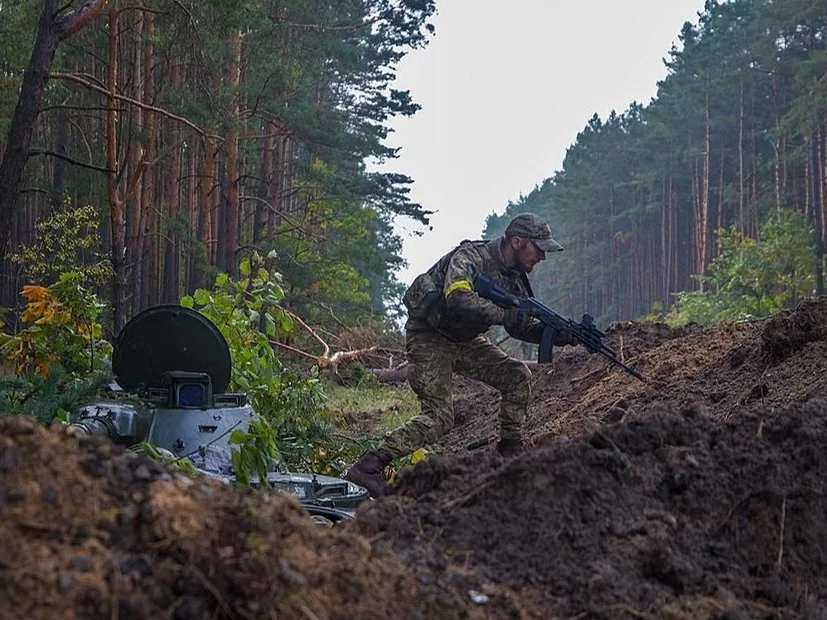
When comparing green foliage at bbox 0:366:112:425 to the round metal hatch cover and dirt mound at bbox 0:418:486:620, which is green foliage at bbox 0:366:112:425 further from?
dirt mound at bbox 0:418:486:620

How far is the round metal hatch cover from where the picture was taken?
6215mm

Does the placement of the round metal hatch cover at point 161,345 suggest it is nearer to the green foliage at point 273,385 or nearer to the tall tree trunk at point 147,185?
the green foliage at point 273,385

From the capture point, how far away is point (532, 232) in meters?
7.60

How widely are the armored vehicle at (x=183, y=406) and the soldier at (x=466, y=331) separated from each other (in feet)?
4.43

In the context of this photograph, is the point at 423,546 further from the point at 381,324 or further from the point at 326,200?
the point at 326,200

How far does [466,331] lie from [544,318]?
599 millimetres

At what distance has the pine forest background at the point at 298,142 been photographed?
1898cm

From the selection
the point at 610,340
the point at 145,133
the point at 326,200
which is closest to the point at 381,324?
the point at 145,133

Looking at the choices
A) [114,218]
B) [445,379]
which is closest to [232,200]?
[114,218]

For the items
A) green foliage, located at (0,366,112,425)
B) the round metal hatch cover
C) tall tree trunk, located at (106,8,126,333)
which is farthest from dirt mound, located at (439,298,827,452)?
tall tree trunk, located at (106,8,126,333)

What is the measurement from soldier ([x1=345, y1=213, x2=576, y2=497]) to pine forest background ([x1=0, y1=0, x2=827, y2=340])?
174 inches

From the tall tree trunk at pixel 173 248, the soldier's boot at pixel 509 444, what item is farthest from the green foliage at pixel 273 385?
the tall tree trunk at pixel 173 248

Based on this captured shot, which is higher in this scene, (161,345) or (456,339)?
(161,345)

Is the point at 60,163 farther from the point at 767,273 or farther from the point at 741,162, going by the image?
the point at 741,162
